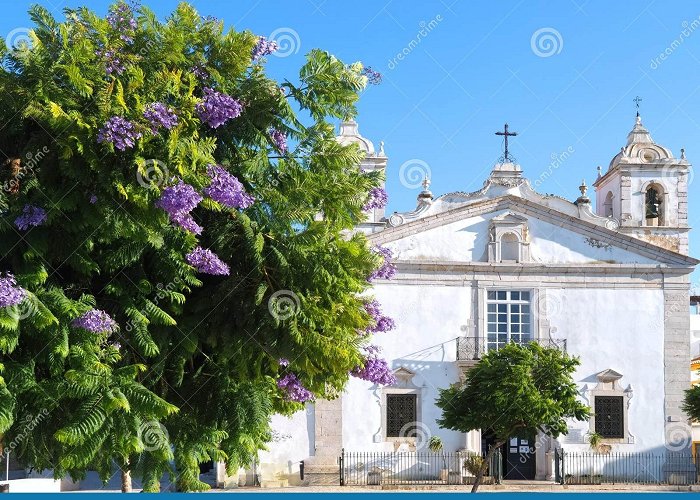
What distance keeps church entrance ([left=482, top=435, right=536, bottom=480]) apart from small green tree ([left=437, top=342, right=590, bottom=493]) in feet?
14.0

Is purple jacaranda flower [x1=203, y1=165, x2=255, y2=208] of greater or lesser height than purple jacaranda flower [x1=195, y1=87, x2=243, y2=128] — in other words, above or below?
below

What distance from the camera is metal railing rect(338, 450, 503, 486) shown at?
26328 mm

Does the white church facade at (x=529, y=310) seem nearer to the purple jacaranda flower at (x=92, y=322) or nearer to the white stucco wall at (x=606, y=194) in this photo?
the white stucco wall at (x=606, y=194)

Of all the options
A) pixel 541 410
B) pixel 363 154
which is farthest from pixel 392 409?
pixel 363 154

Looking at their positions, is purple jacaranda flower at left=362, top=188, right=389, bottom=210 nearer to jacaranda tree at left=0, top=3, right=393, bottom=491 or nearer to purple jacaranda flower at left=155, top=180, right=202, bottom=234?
jacaranda tree at left=0, top=3, right=393, bottom=491

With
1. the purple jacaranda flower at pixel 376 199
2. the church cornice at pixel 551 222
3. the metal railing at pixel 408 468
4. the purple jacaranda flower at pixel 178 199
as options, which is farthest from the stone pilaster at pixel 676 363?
the purple jacaranda flower at pixel 178 199

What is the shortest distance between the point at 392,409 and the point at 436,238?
4.78 meters

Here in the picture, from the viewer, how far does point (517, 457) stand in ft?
91.1

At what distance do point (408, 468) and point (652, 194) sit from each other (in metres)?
10.7

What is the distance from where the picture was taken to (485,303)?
92.0ft

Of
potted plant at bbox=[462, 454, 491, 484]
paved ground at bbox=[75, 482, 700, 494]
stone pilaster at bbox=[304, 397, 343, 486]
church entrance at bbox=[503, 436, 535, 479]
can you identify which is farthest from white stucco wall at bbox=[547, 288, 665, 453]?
stone pilaster at bbox=[304, 397, 343, 486]

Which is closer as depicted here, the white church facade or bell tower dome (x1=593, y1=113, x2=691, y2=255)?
the white church facade

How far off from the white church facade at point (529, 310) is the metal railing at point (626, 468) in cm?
28

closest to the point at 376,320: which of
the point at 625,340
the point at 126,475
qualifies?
the point at 126,475
